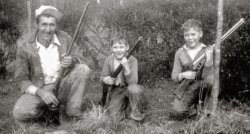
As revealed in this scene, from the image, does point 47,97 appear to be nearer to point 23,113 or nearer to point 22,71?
point 23,113

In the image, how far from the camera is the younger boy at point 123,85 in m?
4.54

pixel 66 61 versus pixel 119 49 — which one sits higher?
pixel 119 49

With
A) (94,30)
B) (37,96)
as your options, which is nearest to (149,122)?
(37,96)

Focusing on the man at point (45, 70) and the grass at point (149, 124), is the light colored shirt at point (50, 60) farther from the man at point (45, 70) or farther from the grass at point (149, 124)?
the grass at point (149, 124)

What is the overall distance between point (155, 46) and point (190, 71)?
2081 millimetres

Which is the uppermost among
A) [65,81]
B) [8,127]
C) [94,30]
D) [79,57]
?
[94,30]

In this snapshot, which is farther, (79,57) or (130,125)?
(79,57)

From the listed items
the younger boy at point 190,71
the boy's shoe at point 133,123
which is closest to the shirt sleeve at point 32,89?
the boy's shoe at point 133,123

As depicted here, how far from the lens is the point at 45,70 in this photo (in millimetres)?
4594

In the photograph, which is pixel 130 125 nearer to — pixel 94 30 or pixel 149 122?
pixel 149 122

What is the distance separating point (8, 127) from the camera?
4527 mm

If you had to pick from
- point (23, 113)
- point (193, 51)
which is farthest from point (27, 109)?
point (193, 51)

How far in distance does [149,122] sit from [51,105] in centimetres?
128

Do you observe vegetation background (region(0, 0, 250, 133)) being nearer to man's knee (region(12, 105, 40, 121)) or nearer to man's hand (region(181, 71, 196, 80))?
man's knee (region(12, 105, 40, 121))
